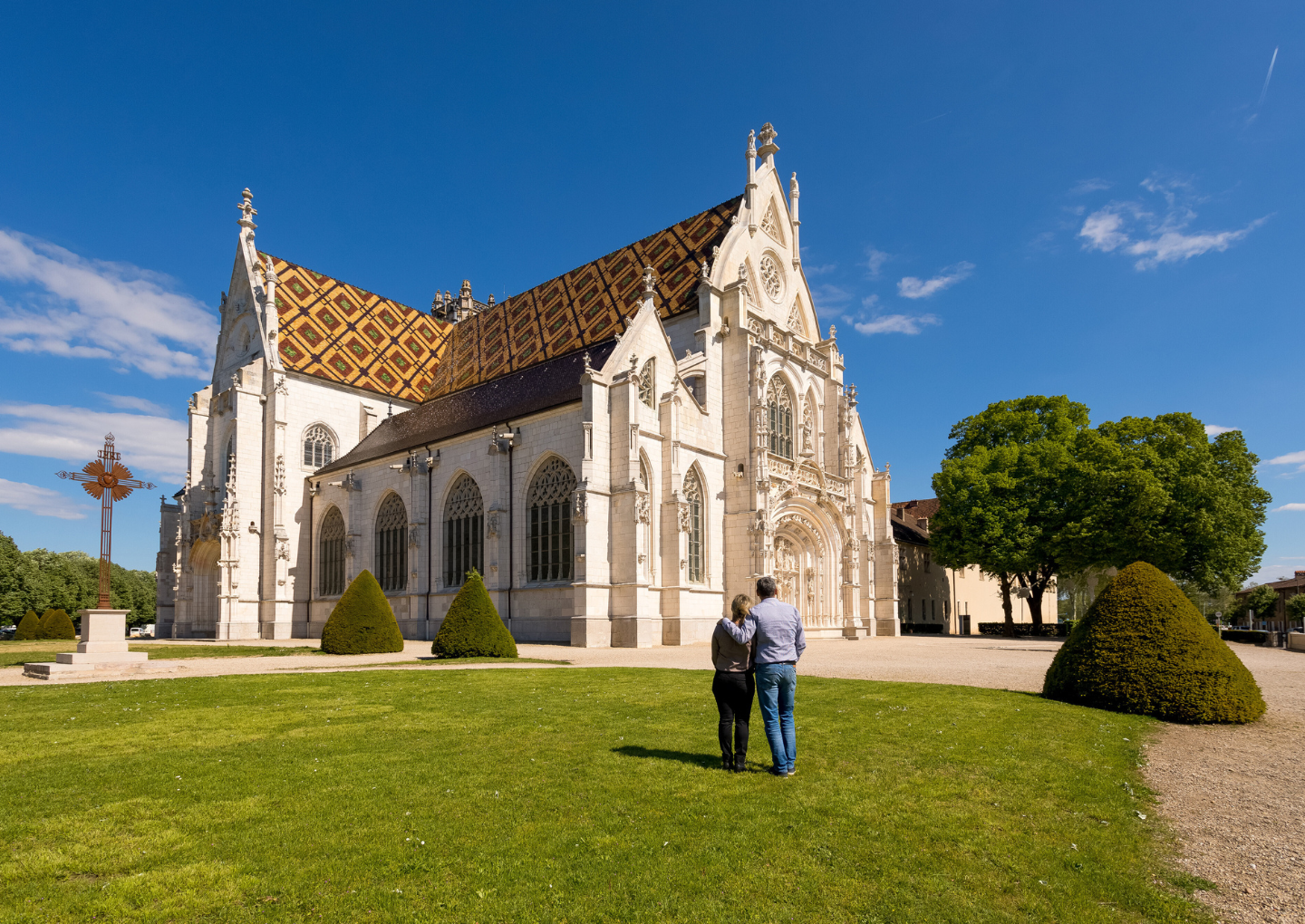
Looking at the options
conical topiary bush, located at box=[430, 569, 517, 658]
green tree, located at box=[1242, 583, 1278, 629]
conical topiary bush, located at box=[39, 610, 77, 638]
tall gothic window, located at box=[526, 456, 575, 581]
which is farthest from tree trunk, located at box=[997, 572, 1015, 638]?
green tree, located at box=[1242, 583, 1278, 629]

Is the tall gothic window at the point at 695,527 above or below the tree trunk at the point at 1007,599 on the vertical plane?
above

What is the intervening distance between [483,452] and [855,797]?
25.6 m

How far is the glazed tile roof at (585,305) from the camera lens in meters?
34.1

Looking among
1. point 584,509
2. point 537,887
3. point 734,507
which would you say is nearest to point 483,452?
point 584,509

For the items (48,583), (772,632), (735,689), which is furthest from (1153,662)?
(48,583)

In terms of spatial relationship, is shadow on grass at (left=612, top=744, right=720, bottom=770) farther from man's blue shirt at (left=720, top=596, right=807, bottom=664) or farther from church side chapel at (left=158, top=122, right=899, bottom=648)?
church side chapel at (left=158, top=122, right=899, bottom=648)

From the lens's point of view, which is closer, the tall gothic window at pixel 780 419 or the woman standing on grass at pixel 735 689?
the woman standing on grass at pixel 735 689

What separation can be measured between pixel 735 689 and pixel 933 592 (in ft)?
155

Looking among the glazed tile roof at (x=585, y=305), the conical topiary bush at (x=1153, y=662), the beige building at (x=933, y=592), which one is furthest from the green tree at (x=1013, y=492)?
the conical topiary bush at (x=1153, y=662)

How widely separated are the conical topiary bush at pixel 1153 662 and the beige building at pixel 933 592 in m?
32.4

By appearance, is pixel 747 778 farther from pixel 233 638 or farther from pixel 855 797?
pixel 233 638

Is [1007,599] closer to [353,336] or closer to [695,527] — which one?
[695,527]

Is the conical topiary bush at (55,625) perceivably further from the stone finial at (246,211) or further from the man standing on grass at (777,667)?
the man standing on grass at (777,667)

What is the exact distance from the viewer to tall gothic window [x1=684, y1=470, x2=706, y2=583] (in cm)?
2898
